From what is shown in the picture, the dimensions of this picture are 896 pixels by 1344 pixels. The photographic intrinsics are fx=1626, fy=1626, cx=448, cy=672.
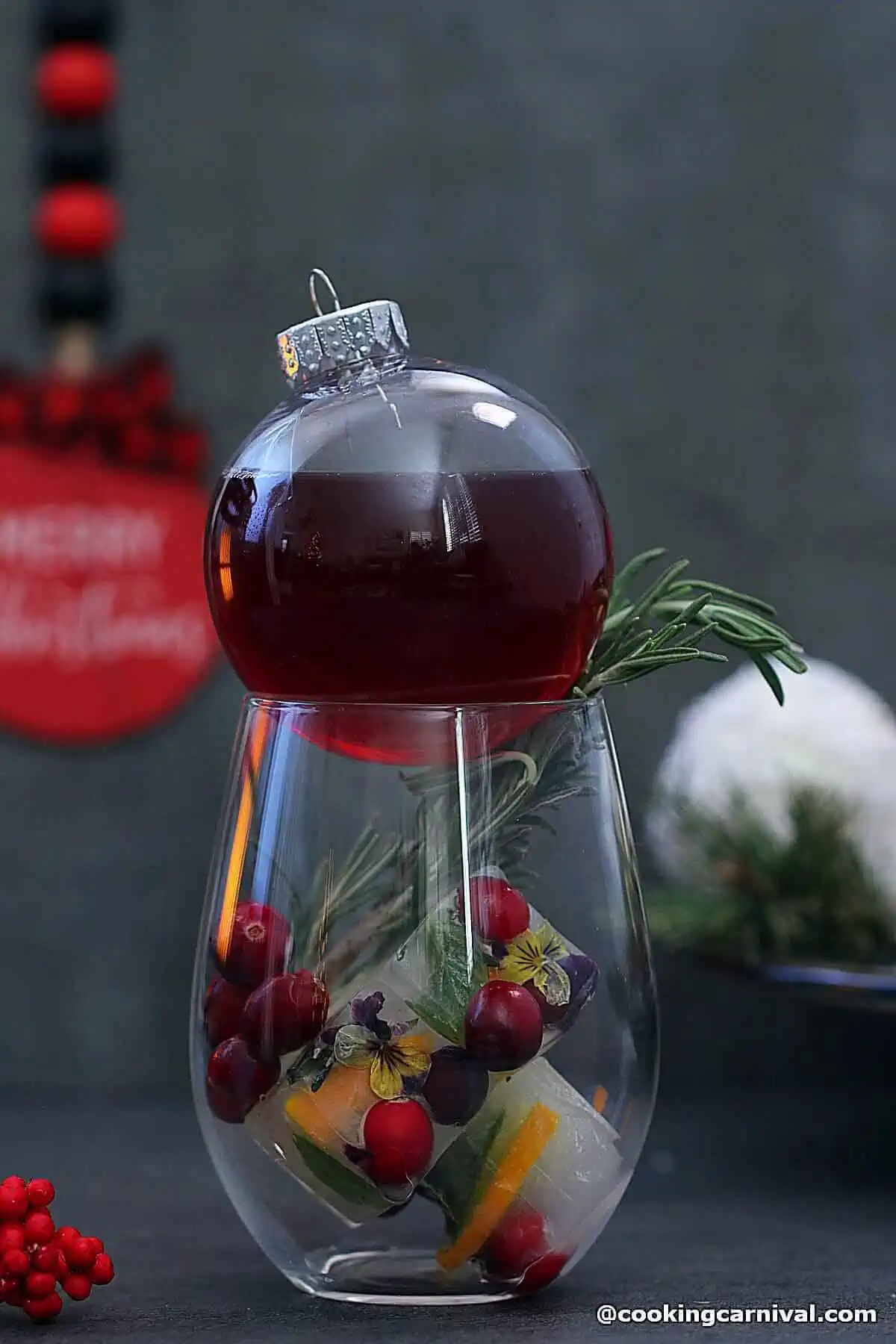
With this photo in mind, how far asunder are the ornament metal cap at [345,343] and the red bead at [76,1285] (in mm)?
359

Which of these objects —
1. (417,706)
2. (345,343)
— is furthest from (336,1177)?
(345,343)

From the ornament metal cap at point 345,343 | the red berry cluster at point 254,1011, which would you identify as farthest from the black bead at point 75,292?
the red berry cluster at point 254,1011

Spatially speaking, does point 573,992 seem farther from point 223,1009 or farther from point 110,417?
point 110,417

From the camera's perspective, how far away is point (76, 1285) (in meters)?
0.62

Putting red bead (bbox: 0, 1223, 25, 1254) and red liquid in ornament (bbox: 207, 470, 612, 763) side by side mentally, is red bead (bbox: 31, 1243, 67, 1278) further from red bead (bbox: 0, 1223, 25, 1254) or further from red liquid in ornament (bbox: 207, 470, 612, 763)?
red liquid in ornament (bbox: 207, 470, 612, 763)

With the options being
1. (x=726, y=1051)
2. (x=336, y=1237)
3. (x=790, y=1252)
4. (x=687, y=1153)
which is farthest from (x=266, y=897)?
(x=726, y=1051)

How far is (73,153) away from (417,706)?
1.99 feet

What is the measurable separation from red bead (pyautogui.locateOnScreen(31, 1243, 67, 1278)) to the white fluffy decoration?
47 centimetres

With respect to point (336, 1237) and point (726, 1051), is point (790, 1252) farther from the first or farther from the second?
point (726, 1051)

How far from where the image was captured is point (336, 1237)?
612 mm

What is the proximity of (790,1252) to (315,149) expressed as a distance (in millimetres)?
732

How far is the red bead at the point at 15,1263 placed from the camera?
604 millimetres

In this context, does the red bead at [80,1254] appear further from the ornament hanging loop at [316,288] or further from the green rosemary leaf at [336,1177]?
the ornament hanging loop at [316,288]

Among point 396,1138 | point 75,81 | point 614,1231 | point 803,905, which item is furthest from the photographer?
point 75,81
